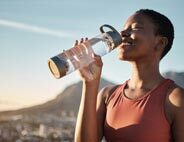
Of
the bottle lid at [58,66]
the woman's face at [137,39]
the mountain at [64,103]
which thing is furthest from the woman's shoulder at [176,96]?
the mountain at [64,103]

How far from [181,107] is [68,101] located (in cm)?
450

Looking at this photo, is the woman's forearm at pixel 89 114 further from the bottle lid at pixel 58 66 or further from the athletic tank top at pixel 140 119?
the bottle lid at pixel 58 66

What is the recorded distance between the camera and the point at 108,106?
1325 mm

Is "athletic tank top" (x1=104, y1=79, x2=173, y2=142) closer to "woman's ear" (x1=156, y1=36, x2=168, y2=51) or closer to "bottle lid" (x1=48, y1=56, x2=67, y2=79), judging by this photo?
"woman's ear" (x1=156, y1=36, x2=168, y2=51)

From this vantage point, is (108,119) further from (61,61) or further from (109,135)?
(61,61)

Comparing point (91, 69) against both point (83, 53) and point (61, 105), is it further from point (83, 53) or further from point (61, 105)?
point (61, 105)

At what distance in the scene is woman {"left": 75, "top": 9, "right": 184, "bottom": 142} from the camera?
1204 mm

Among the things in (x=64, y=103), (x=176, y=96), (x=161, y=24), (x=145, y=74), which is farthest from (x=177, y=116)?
(x=64, y=103)

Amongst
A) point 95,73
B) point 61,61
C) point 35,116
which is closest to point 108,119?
point 95,73

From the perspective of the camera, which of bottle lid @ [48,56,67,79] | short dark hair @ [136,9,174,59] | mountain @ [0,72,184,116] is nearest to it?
bottle lid @ [48,56,67,79]

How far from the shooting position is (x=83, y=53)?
1213 millimetres

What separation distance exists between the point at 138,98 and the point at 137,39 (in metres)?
0.17

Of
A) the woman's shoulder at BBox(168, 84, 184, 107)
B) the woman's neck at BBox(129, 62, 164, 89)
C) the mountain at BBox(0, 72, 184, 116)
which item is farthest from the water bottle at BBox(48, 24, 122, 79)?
the mountain at BBox(0, 72, 184, 116)

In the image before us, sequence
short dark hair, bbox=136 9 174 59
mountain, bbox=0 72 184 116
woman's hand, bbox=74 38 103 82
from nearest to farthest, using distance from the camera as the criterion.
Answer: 1. woman's hand, bbox=74 38 103 82
2. short dark hair, bbox=136 9 174 59
3. mountain, bbox=0 72 184 116
